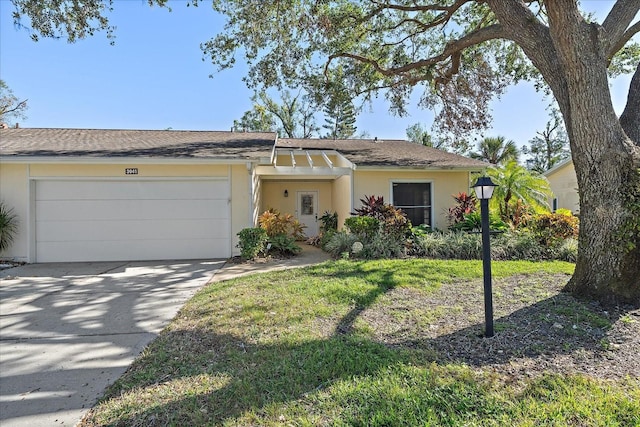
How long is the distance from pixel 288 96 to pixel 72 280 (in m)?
24.2

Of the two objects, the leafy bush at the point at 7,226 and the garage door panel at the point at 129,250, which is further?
the garage door panel at the point at 129,250

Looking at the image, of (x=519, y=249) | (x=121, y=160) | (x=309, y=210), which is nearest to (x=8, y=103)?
(x=121, y=160)

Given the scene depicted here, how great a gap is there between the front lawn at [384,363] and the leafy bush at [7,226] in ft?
22.4

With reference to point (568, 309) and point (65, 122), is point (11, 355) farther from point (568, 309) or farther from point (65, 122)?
point (65, 122)

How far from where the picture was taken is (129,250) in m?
8.98

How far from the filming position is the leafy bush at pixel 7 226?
8327mm

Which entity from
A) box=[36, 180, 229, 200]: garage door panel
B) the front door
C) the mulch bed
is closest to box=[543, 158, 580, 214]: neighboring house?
the front door

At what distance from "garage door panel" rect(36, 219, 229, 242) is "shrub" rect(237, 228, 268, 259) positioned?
99cm

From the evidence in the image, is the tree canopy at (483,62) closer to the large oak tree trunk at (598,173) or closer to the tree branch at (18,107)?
the large oak tree trunk at (598,173)

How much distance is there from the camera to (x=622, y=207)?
4.21m

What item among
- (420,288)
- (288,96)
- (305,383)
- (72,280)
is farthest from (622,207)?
(288,96)

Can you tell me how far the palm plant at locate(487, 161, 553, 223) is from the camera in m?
10.9

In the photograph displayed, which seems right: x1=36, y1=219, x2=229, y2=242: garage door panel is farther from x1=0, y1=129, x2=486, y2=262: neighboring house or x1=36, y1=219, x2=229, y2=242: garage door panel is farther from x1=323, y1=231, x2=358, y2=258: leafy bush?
x1=323, y1=231, x2=358, y2=258: leafy bush

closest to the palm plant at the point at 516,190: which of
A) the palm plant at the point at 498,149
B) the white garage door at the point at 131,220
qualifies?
the white garage door at the point at 131,220
